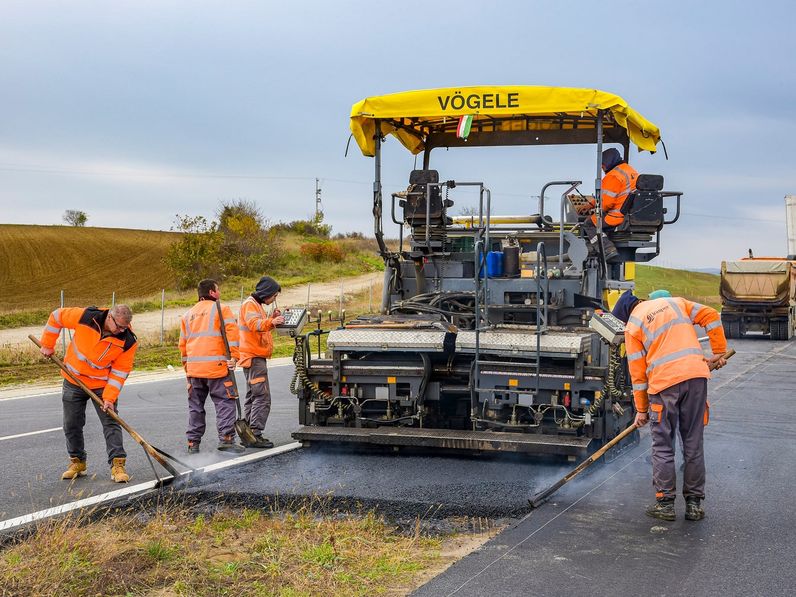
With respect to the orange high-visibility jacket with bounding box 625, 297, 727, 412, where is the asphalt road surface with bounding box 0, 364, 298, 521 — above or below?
below

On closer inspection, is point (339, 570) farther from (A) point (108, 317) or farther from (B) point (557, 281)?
(B) point (557, 281)

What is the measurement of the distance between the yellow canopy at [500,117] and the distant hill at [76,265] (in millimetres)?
31755

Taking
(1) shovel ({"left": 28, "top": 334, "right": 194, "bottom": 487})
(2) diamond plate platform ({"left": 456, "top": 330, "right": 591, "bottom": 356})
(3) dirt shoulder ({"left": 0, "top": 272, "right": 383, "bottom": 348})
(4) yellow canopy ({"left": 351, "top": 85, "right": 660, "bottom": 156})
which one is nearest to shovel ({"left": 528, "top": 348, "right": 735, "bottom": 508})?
(2) diamond plate platform ({"left": 456, "top": 330, "right": 591, "bottom": 356})

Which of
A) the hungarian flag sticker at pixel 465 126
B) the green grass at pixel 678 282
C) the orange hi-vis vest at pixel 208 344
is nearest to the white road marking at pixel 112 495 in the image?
the orange hi-vis vest at pixel 208 344

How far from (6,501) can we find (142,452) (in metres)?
1.91

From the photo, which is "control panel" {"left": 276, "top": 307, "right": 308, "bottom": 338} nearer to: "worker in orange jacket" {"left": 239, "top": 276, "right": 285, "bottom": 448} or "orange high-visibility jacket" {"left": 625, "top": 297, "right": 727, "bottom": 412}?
"worker in orange jacket" {"left": 239, "top": 276, "right": 285, "bottom": 448}

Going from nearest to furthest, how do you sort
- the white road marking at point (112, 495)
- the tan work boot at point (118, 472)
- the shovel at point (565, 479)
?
the white road marking at point (112, 495)
the shovel at point (565, 479)
the tan work boot at point (118, 472)

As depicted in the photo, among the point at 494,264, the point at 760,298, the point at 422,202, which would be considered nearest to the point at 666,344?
the point at 494,264

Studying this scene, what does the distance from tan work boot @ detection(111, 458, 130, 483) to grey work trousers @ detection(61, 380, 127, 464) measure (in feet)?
0.14

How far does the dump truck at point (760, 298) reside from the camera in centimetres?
2695

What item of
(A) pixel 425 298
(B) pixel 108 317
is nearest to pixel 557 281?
(A) pixel 425 298

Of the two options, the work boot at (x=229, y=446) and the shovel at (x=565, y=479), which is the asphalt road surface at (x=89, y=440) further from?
the shovel at (x=565, y=479)

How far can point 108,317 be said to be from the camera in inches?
292

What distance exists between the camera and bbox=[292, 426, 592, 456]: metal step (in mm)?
7203
